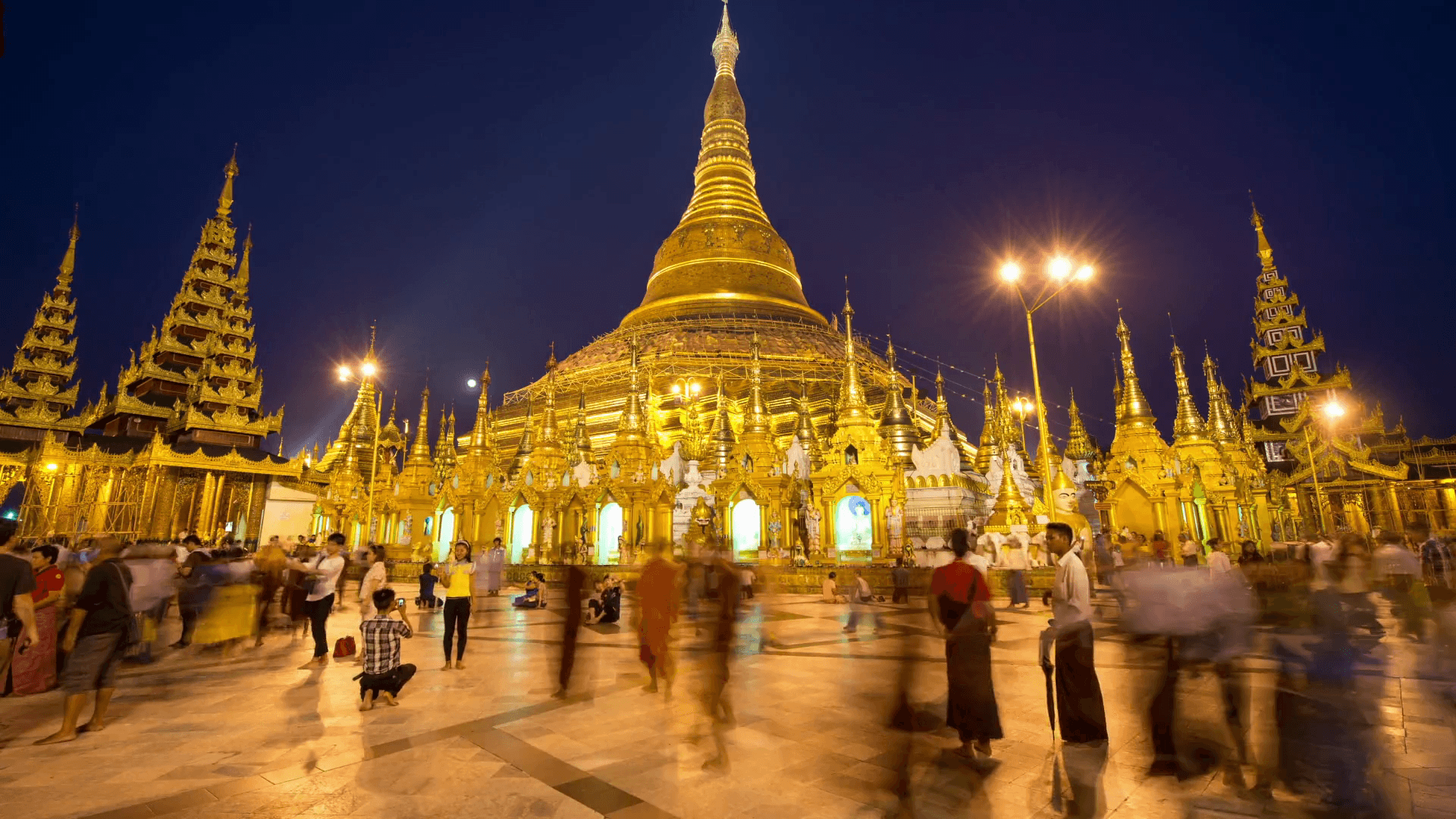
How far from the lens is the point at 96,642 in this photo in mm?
5477

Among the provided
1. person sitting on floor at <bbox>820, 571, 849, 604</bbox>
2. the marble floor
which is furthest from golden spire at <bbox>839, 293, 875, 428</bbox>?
the marble floor

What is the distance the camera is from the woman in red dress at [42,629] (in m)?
6.22

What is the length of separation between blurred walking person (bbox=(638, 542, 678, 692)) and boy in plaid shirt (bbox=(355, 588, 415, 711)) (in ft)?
6.98

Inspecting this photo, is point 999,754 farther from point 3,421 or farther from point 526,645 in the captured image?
point 3,421

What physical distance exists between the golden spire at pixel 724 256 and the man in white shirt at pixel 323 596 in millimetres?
31355

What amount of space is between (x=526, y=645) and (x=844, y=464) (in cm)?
1280

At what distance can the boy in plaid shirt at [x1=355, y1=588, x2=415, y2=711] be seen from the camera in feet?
20.4

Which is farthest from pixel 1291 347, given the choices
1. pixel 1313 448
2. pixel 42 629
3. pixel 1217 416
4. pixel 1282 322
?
pixel 42 629

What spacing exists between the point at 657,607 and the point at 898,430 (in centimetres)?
1722

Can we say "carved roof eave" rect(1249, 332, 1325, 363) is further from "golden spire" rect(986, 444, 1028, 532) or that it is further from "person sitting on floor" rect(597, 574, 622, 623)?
"person sitting on floor" rect(597, 574, 622, 623)

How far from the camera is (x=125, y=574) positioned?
5.84m

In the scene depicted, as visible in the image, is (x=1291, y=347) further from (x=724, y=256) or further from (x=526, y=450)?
(x=526, y=450)

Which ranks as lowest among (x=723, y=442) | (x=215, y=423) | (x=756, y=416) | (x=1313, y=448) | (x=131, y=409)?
(x=723, y=442)

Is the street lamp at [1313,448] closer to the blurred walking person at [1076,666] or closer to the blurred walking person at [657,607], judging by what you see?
the blurred walking person at [1076,666]
